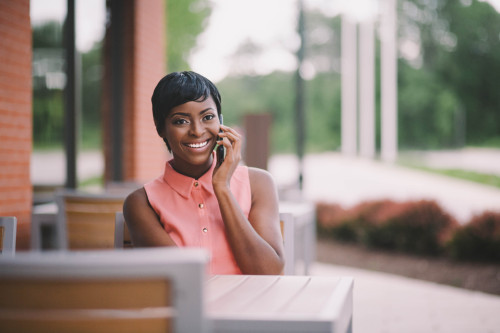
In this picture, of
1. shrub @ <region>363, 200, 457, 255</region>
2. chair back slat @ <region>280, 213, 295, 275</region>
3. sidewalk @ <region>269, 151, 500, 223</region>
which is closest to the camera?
chair back slat @ <region>280, 213, 295, 275</region>

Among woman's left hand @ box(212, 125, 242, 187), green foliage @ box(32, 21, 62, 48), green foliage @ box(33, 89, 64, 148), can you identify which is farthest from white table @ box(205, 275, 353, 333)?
green foliage @ box(32, 21, 62, 48)

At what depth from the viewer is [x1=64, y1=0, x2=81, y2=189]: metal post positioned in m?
5.14

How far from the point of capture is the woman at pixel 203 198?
2043 mm

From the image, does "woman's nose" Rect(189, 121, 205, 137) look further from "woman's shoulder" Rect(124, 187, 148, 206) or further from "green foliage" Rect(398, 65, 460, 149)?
"green foliage" Rect(398, 65, 460, 149)

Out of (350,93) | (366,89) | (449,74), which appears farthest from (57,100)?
(449,74)

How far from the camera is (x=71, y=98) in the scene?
17.0 feet

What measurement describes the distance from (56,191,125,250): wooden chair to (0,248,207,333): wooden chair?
83.8 inches

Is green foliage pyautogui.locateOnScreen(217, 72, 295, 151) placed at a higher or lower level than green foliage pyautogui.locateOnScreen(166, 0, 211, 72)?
lower

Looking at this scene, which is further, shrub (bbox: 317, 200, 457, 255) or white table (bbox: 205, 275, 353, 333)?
shrub (bbox: 317, 200, 457, 255)

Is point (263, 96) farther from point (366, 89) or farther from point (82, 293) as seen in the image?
point (82, 293)

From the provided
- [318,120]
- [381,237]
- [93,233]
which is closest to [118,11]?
[93,233]

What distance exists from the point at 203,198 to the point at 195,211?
7cm

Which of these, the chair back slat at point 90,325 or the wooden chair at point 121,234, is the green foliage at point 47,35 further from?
the chair back slat at point 90,325

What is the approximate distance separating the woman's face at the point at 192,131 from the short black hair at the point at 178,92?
19mm
